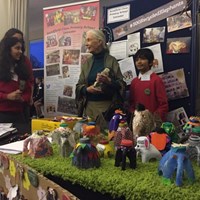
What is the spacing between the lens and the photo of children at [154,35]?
2.20 meters

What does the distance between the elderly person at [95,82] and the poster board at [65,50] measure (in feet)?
2.34

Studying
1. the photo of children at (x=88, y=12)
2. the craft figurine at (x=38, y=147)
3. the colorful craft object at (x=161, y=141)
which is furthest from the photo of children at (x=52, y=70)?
the colorful craft object at (x=161, y=141)

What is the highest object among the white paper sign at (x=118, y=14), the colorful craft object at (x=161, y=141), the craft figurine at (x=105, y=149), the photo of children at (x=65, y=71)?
the white paper sign at (x=118, y=14)

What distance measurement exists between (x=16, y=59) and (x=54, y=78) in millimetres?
769

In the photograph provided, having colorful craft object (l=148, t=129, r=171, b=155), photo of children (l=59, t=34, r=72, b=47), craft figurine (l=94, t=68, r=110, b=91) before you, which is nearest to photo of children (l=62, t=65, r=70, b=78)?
photo of children (l=59, t=34, r=72, b=47)

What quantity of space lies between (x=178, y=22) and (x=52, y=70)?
1.25 m

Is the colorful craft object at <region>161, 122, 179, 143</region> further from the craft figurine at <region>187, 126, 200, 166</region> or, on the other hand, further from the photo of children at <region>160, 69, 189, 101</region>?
the photo of children at <region>160, 69, 189, 101</region>

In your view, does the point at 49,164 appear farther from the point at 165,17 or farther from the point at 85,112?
the point at 165,17

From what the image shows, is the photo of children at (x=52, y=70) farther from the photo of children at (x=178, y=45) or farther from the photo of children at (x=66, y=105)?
the photo of children at (x=178, y=45)

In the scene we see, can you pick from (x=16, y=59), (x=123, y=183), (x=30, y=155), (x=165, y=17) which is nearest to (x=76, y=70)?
(x=16, y=59)

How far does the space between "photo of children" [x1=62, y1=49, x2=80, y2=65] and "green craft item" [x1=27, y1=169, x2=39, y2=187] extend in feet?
5.86

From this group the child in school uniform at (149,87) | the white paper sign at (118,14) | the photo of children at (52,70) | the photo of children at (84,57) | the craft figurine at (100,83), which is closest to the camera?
the craft figurine at (100,83)

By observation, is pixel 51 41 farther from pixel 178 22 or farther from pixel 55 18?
pixel 178 22

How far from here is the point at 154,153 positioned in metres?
0.98
